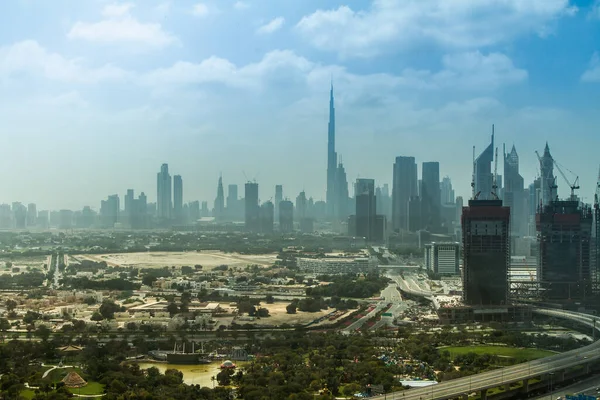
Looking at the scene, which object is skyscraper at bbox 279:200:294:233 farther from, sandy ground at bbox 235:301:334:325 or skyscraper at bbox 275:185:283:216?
sandy ground at bbox 235:301:334:325

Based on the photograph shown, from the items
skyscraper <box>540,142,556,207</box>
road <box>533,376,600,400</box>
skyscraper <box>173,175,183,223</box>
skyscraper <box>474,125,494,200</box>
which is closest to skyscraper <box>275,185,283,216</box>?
skyscraper <box>173,175,183,223</box>

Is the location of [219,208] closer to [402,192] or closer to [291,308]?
[402,192]

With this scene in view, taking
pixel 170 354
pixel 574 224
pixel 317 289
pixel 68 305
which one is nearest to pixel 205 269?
pixel 317 289

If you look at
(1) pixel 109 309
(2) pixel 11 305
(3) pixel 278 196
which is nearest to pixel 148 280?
(2) pixel 11 305

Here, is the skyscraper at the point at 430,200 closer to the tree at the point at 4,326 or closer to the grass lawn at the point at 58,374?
the tree at the point at 4,326

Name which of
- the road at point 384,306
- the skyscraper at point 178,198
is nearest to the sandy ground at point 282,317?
the road at point 384,306

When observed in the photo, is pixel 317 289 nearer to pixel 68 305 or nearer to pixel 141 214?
pixel 68 305

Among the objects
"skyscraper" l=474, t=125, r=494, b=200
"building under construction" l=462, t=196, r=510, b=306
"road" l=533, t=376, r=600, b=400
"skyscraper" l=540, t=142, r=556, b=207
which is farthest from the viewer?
"skyscraper" l=474, t=125, r=494, b=200
